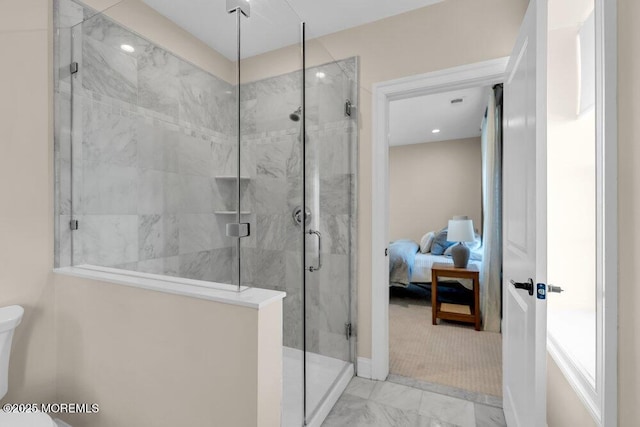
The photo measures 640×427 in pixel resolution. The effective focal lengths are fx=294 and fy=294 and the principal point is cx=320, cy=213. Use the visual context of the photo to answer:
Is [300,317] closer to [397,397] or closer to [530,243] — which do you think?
[397,397]

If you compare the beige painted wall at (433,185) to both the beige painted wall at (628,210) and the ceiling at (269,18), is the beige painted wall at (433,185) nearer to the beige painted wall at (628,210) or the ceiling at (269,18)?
the ceiling at (269,18)

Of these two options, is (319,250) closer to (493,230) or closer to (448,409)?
(448,409)

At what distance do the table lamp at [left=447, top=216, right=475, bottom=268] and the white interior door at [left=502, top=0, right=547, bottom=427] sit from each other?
1.63 meters

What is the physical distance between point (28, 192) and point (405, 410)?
7.89ft

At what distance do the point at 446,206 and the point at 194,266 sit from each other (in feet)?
16.2

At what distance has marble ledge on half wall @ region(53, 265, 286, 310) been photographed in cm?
109

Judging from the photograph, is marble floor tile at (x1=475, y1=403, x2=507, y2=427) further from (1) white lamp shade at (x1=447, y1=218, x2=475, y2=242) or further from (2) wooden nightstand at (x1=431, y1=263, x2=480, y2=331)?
(1) white lamp shade at (x1=447, y1=218, x2=475, y2=242)

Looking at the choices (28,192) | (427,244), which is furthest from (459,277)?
(28,192)

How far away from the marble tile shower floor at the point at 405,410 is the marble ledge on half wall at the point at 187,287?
1.06 m

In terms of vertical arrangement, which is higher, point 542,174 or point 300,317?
point 542,174

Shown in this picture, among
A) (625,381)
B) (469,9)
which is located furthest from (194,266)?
(469,9)

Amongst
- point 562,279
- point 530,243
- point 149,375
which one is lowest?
point 149,375

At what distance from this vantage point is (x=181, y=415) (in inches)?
46.8

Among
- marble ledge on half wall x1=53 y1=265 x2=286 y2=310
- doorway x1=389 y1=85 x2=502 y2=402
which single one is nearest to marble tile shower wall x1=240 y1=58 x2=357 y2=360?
marble ledge on half wall x1=53 y1=265 x2=286 y2=310
